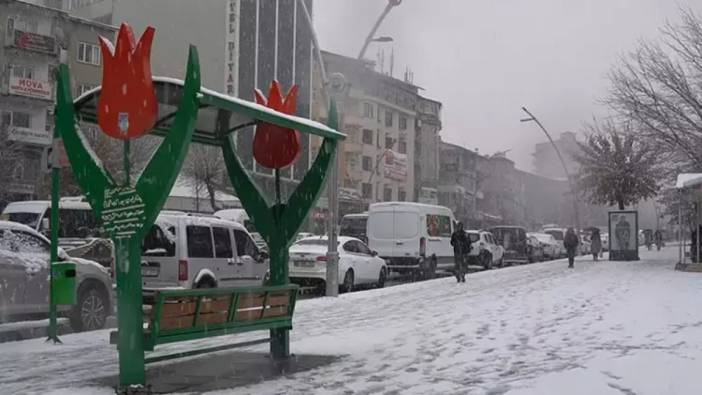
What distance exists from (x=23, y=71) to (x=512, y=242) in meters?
28.3

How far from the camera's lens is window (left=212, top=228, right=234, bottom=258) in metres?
13.7

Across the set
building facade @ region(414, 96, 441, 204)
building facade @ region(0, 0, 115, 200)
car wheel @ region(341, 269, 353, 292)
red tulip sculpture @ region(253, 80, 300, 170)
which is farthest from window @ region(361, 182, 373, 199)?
red tulip sculpture @ region(253, 80, 300, 170)

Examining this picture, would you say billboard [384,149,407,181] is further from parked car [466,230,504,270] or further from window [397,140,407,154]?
parked car [466,230,504,270]

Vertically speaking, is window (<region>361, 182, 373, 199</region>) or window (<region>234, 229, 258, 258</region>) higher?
window (<region>361, 182, 373, 199</region>)

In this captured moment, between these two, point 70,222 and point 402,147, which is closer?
point 70,222

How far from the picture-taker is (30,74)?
4391 centimetres

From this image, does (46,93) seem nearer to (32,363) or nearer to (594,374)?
(32,363)

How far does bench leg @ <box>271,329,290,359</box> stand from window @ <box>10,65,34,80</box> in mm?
38982

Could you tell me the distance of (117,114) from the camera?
7.04m

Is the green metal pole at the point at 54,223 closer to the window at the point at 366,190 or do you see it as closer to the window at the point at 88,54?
the window at the point at 88,54

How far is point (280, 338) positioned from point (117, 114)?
3.36 metres

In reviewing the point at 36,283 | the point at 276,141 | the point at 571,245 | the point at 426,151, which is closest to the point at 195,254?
the point at 36,283

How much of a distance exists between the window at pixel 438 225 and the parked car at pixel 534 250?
41.9 feet

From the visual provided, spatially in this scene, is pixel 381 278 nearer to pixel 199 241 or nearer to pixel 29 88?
pixel 199 241
